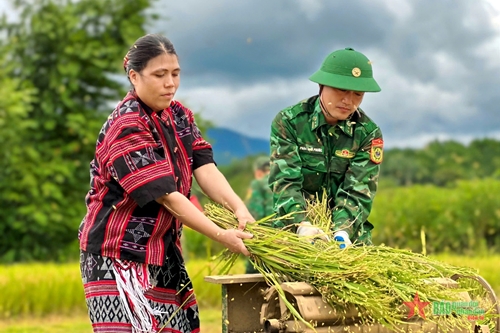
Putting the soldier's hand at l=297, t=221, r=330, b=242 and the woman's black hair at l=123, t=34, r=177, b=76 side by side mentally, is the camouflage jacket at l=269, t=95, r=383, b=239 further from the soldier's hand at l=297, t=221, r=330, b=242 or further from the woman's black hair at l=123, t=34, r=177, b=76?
the woman's black hair at l=123, t=34, r=177, b=76

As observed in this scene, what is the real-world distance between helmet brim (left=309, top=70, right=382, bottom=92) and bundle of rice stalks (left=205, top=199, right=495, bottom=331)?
851mm

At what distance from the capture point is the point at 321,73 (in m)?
4.37

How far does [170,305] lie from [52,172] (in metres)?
12.1

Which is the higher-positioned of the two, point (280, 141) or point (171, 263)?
point (280, 141)

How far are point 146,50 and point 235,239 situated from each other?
975 millimetres

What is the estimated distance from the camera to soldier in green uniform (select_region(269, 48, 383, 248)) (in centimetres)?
430

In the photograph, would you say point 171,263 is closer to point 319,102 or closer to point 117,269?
point 117,269

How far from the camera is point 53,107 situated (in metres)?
16.2

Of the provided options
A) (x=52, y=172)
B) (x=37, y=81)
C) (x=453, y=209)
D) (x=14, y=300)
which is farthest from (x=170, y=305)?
(x=37, y=81)

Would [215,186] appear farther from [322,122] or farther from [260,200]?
[260,200]

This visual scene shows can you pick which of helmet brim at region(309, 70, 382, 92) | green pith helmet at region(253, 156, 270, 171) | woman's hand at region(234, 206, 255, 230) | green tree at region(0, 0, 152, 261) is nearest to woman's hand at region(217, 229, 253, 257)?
woman's hand at region(234, 206, 255, 230)

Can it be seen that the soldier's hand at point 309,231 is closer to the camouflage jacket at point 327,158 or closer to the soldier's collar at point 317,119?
the camouflage jacket at point 327,158

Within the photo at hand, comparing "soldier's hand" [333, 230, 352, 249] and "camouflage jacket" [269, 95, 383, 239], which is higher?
"camouflage jacket" [269, 95, 383, 239]

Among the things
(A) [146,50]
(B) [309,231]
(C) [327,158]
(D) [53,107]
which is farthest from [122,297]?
(D) [53,107]
